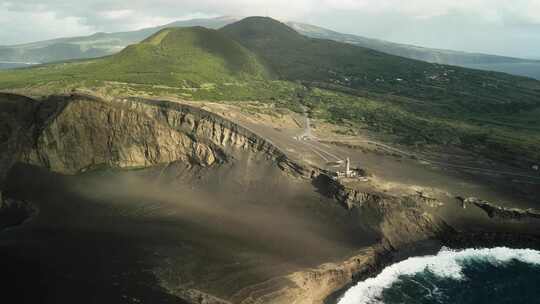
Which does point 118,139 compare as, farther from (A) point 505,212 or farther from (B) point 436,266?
(A) point 505,212

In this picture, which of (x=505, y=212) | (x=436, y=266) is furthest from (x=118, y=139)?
(x=505, y=212)

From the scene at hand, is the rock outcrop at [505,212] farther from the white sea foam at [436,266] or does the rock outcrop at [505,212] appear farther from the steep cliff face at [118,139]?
the steep cliff face at [118,139]

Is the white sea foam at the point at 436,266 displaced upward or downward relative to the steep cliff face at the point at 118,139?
downward

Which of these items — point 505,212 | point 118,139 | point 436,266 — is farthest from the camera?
point 118,139

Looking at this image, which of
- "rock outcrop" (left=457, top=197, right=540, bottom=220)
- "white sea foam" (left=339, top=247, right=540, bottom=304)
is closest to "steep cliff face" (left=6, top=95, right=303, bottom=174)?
"white sea foam" (left=339, top=247, right=540, bottom=304)

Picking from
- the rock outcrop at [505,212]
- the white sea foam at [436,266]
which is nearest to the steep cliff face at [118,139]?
the white sea foam at [436,266]

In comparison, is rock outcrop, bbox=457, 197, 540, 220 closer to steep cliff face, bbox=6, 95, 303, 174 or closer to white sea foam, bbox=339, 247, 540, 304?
white sea foam, bbox=339, 247, 540, 304
